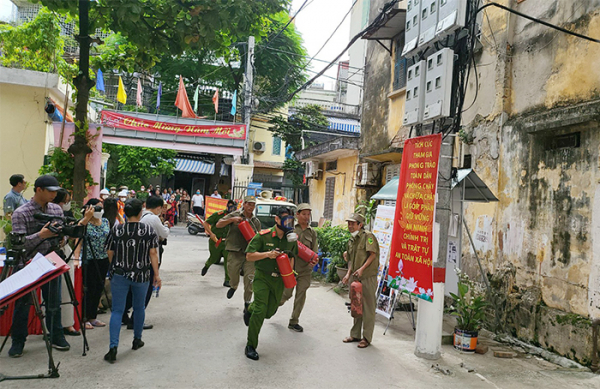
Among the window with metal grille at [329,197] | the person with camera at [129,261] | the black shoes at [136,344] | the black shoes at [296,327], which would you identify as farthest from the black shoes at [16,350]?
the window with metal grille at [329,197]

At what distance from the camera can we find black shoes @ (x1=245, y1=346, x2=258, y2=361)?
199 inches

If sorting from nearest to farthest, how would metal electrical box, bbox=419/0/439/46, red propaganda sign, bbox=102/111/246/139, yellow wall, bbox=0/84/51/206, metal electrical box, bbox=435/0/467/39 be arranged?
metal electrical box, bbox=435/0/467/39, metal electrical box, bbox=419/0/439/46, yellow wall, bbox=0/84/51/206, red propaganda sign, bbox=102/111/246/139

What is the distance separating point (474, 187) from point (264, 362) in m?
4.15

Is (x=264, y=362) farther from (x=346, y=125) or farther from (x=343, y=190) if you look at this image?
(x=346, y=125)

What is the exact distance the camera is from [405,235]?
593 centimetres

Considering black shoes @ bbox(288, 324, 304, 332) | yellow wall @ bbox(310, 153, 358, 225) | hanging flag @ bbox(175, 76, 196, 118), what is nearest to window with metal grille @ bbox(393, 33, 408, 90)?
yellow wall @ bbox(310, 153, 358, 225)

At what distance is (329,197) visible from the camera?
16.1m

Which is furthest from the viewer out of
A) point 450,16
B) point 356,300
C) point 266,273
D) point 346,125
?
point 346,125

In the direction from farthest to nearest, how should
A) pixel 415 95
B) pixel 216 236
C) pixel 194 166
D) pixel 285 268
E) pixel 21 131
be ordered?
pixel 194 166
pixel 21 131
pixel 216 236
pixel 415 95
pixel 285 268

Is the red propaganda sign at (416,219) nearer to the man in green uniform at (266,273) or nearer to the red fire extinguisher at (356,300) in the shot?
the red fire extinguisher at (356,300)

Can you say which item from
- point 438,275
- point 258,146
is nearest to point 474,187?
point 438,275

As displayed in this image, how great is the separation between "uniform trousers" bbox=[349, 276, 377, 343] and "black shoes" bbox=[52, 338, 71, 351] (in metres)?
3.37

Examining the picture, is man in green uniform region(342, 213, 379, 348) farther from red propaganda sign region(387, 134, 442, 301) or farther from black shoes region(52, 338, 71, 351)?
black shoes region(52, 338, 71, 351)

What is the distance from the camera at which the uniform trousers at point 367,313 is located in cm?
592
